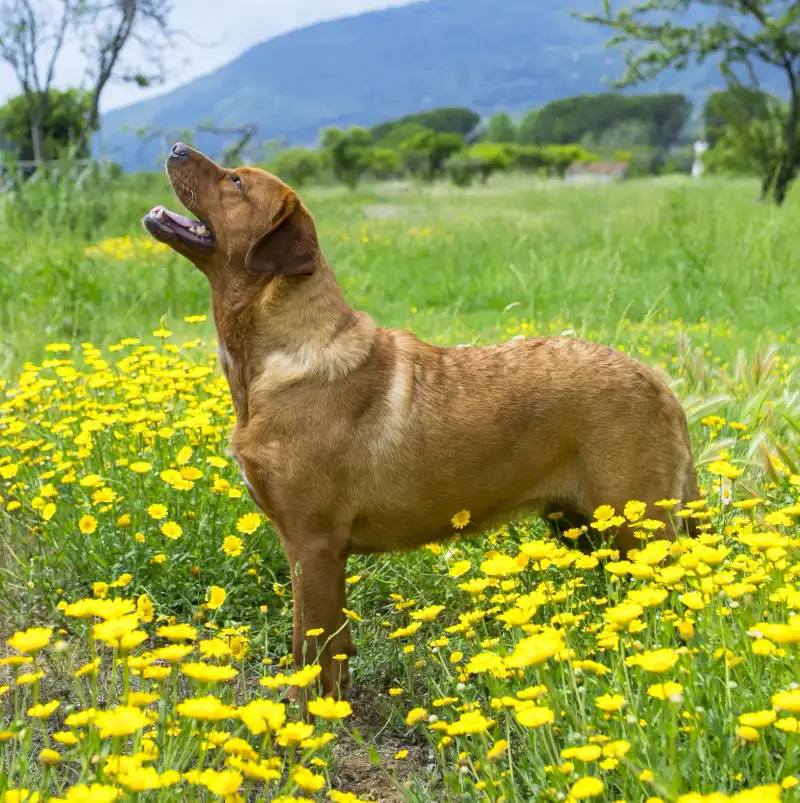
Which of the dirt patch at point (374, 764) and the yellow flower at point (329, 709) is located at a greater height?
the yellow flower at point (329, 709)

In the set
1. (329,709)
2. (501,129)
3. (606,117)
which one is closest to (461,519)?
(329,709)

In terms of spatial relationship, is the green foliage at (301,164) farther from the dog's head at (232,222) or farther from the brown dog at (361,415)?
Answer: the brown dog at (361,415)

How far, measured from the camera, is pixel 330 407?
293 cm

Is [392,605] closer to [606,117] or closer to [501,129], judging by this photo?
[501,129]

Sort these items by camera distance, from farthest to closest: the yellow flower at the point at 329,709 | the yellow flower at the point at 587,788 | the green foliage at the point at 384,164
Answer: the green foliage at the point at 384,164, the yellow flower at the point at 329,709, the yellow flower at the point at 587,788

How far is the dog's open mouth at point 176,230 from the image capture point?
3074mm

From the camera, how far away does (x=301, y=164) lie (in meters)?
47.4

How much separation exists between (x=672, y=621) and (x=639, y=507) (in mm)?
381

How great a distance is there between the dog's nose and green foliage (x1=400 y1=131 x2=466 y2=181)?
150ft

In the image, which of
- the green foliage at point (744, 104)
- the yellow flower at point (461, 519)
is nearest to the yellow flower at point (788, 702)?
the yellow flower at point (461, 519)

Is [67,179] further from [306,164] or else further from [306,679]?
[306,164]

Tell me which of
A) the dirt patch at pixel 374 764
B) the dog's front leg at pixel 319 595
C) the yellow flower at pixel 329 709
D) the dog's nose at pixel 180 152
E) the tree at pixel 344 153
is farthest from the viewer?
the tree at pixel 344 153

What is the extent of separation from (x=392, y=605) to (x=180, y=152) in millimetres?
1907

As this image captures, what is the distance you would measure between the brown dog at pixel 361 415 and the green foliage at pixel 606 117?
106 meters
